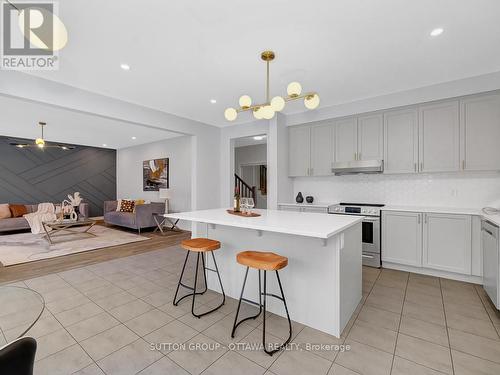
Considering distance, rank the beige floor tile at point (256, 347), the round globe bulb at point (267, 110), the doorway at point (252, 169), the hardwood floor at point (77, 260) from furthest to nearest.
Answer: the doorway at point (252, 169) < the hardwood floor at point (77, 260) < the round globe bulb at point (267, 110) < the beige floor tile at point (256, 347)

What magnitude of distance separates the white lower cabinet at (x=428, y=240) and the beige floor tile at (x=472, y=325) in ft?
3.43

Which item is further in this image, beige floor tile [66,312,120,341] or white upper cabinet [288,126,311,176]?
white upper cabinet [288,126,311,176]

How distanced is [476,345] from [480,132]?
263 centimetres

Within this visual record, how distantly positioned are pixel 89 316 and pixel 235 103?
11.6 ft

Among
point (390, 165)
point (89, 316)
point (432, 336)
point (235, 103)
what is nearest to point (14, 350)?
point (89, 316)

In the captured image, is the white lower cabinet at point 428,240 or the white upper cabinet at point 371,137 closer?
the white lower cabinet at point 428,240

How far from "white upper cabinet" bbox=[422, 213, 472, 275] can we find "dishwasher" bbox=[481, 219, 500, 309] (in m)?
0.22

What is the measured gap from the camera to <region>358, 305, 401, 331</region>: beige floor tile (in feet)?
7.13

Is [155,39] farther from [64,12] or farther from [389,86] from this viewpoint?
[389,86]

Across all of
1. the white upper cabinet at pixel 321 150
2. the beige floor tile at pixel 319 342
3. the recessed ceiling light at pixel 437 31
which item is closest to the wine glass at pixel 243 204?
the beige floor tile at pixel 319 342

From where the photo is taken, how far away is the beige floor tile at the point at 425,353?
1.70 metres

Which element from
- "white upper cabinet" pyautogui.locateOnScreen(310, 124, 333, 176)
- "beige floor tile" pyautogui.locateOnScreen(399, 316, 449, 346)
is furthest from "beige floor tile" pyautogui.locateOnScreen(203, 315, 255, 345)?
"white upper cabinet" pyautogui.locateOnScreen(310, 124, 333, 176)

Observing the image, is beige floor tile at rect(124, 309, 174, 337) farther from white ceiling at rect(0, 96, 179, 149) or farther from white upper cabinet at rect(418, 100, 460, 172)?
white upper cabinet at rect(418, 100, 460, 172)

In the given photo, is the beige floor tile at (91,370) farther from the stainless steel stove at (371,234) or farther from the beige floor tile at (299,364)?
the stainless steel stove at (371,234)
